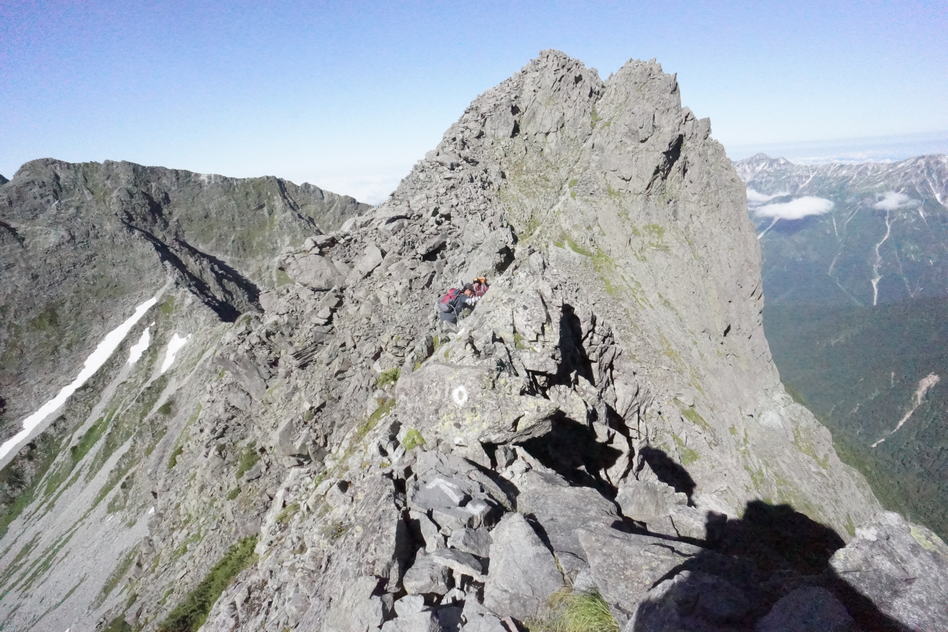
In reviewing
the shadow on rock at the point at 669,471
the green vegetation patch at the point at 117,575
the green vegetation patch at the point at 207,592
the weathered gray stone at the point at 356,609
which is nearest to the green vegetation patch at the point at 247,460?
the green vegetation patch at the point at 207,592

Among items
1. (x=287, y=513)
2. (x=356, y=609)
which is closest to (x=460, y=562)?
(x=356, y=609)

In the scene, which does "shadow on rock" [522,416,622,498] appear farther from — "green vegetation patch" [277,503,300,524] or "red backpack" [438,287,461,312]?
"green vegetation patch" [277,503,300,524]

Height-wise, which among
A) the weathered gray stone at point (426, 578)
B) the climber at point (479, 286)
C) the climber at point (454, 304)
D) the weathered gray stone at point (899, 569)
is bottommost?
the weathered gray stone at point (426, 578)

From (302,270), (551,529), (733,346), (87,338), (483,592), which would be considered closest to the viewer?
(483,592)

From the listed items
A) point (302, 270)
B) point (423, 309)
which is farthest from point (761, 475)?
point (302, 270)

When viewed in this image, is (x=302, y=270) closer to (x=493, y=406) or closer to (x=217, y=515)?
(x=217, y=515)

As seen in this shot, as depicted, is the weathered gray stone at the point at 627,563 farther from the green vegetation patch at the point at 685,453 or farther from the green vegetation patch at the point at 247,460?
the green vegetation patch at the point at 247,460

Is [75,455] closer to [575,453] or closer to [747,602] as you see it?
[575,453]
